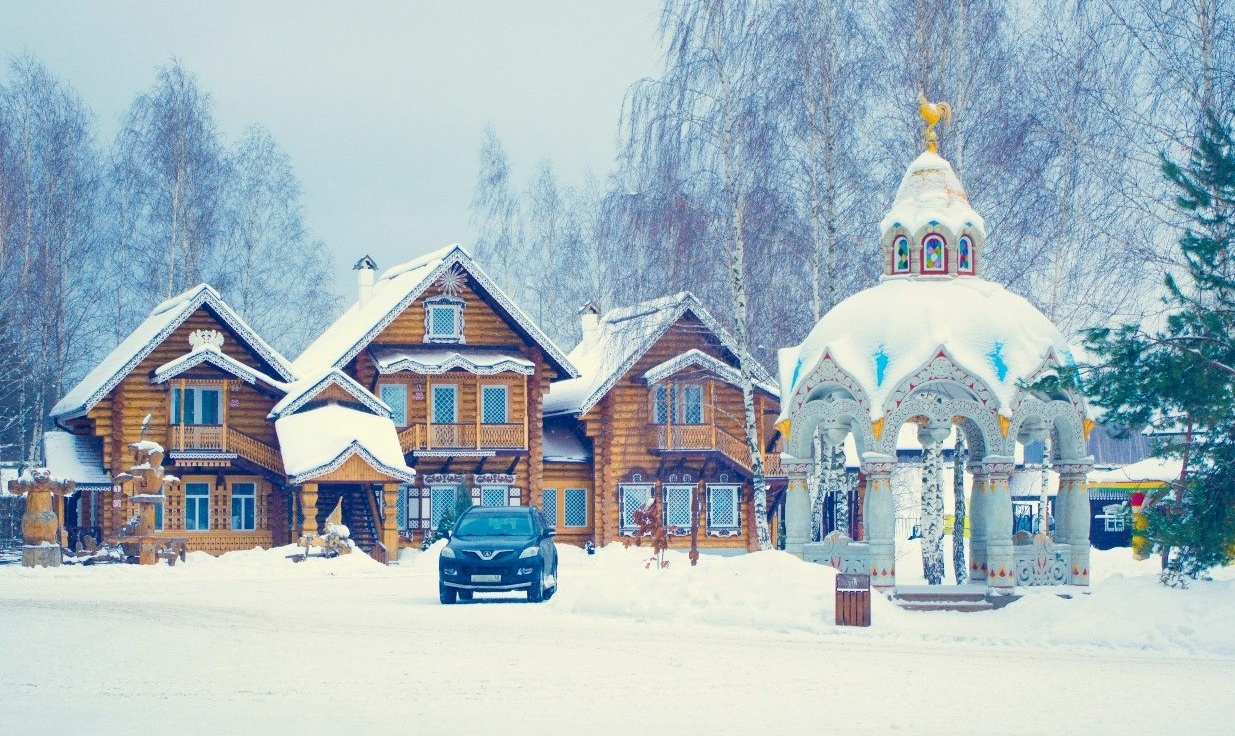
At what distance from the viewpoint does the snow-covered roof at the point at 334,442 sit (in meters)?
39.3

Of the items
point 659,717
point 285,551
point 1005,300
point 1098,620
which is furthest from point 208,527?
point 659,717

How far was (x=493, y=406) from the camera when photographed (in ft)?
147

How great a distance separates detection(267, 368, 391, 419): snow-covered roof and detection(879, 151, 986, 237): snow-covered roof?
66.6ft

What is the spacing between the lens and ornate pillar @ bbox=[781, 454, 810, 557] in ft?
76.4

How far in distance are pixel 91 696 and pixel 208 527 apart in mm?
30148

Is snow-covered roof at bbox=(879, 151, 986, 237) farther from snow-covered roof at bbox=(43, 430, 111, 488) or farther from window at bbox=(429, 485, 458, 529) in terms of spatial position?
snow-covered roof at bbox=(43, 430, 111, 488)

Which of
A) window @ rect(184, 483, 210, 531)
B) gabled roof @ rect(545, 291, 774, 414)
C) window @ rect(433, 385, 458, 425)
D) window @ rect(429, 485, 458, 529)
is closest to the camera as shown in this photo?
gabled roof @ rect(545, 291, 774, 414)

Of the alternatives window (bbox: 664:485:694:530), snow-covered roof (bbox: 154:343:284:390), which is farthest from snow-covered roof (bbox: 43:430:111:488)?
window (bbox: 664:485:694:530)

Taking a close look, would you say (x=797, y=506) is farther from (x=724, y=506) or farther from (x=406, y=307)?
(x=724, y=506)

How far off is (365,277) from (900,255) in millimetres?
28071

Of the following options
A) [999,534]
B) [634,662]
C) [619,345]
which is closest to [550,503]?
[619,345]

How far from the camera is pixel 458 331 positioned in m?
44.3

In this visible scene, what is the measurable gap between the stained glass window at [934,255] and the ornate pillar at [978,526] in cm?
277

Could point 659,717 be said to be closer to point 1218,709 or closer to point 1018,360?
point 1218,709
